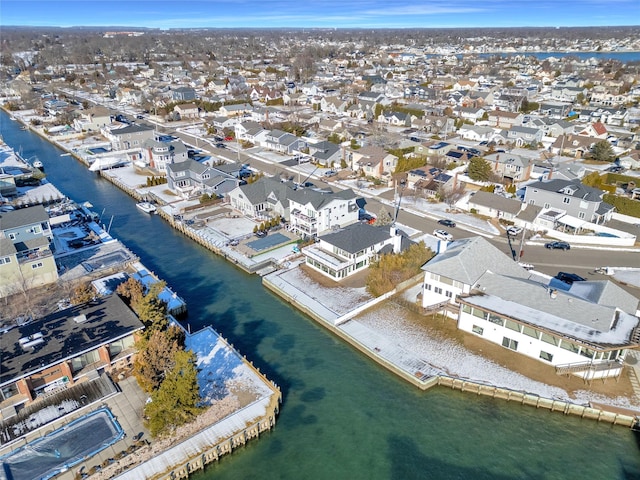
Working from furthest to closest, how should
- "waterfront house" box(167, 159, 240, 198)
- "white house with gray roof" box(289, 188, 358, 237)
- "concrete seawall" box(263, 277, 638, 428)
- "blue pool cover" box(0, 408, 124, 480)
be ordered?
1. "waterfront house" box(167, 159, 240, 198)
2. "white house with gray roof" box(289, 188, 358, 237)
3. "concrete seawall" box(263, 277, 638, 428)
4. "blue pool cover" box(0, 408, 124, 480)

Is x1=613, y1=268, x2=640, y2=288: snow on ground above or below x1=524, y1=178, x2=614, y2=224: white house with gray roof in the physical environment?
below

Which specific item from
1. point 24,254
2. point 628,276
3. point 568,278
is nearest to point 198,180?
point 24,254

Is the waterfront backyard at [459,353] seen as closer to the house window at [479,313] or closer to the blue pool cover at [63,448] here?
the house window at [479,313]

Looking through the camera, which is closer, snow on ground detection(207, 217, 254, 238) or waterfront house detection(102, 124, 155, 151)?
snow on ground detection(207, 217, 254, 238)

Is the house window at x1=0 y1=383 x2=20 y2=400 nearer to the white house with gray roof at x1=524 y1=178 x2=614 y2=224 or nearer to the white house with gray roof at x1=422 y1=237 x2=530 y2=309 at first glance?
the white house with gray roof at x1=422 y1=237 x2=530 y2=309

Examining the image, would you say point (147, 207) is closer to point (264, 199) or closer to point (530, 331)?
point (264, 199)

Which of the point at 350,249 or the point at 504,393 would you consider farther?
the point at 350,249

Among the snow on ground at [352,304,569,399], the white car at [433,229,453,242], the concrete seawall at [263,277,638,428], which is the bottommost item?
the concrete seawall at [263,277,638,428]

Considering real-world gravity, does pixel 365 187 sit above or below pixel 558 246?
above

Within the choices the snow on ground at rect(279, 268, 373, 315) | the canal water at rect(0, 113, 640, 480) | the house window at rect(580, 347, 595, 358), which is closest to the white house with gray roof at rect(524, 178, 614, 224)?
the house window at rect(580, 347, 595, 358)
